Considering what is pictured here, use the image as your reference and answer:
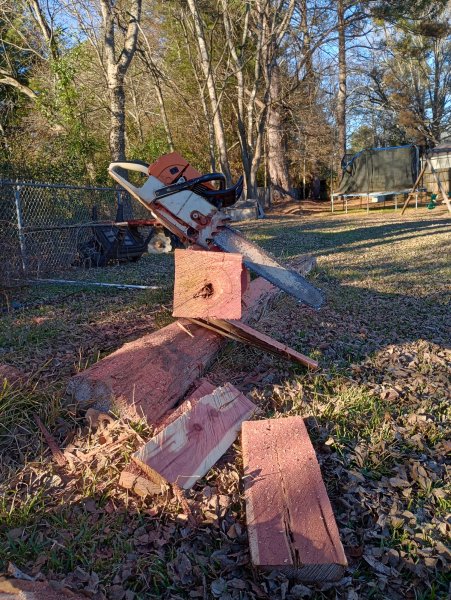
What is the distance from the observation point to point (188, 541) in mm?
1891

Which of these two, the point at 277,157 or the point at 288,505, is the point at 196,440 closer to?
the point at 288,505

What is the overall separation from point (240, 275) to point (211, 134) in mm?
19228

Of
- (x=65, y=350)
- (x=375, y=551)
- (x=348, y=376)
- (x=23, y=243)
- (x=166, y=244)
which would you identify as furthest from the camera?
(x=166, y=244)

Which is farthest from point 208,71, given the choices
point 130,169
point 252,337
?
point 252,337

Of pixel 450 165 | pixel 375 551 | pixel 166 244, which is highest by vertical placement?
pixel 450 165

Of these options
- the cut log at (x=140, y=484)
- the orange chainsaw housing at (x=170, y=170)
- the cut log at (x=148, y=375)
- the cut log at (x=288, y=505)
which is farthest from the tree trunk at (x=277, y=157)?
the cut log at (x=140, y=484)

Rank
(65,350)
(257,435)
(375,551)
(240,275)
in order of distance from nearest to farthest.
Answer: (375,551)
(257,435)
(240,275)
(65,350)

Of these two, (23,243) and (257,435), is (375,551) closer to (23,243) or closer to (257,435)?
(257,435)

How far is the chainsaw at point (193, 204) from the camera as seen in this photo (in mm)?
3609

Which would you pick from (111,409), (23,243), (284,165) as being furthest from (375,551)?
(284,165)

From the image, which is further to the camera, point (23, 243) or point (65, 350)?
point (23, 243)

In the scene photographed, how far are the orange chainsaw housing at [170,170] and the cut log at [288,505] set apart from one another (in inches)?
80.1

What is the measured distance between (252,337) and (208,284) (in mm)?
523

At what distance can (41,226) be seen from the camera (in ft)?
26.7
